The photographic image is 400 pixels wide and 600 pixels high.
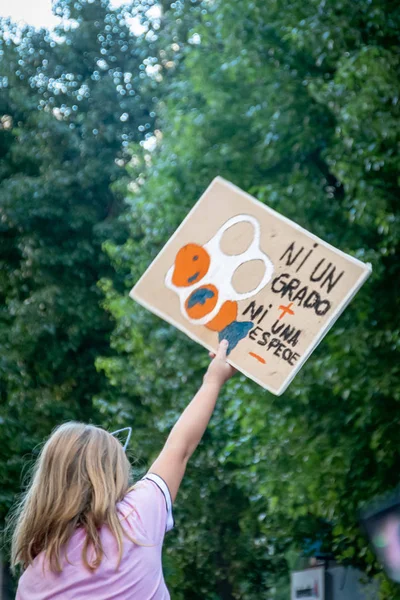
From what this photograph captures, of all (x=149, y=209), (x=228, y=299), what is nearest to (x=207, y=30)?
(x=149, y=209)

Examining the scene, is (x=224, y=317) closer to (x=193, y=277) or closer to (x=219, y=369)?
(x=193, y=277)

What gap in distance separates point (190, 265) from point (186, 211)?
415 inches

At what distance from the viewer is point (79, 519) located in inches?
85.8

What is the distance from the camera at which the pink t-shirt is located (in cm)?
212

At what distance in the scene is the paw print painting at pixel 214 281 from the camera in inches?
138

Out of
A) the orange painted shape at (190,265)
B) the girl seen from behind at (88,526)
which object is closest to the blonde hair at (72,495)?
the girl seen from behind at (88,526)

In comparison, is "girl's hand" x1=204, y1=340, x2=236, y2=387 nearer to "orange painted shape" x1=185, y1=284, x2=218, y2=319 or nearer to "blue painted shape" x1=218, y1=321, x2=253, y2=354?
"blue painted shape" x1=218, y1=321, x2=253, y2=354

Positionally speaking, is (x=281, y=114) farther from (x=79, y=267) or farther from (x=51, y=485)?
(x=79, y=267)

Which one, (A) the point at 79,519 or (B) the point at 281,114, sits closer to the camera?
(A) the point at 79,519

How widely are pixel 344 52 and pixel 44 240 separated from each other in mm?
12960

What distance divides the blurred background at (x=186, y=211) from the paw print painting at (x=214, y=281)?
4054 millimetres

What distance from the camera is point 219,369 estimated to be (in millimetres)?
2953

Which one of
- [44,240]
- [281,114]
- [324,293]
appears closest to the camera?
[324,293]

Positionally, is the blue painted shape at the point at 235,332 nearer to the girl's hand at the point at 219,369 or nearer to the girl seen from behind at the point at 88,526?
the girl's hand at the point at 219,369
